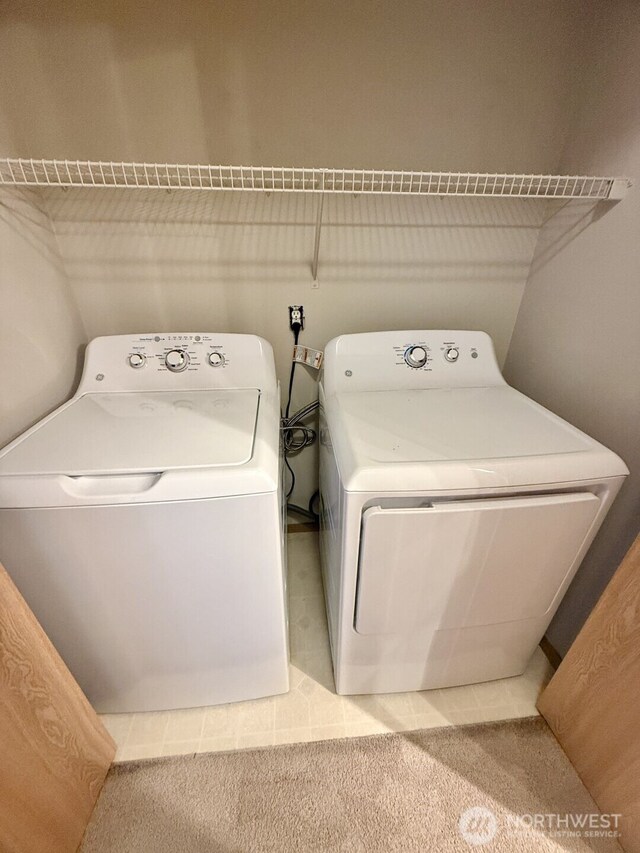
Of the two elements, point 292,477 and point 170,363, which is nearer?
point 170,363

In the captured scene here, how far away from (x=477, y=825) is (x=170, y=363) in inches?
64.2

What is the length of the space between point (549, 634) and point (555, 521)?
2.61ft

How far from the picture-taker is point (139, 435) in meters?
0.97

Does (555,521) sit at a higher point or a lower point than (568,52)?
lower

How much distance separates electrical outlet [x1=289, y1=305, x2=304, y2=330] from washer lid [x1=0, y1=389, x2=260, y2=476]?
390 millimetres

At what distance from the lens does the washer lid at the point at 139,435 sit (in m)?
0.85

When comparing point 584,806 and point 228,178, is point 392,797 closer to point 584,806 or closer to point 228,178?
point 584,806

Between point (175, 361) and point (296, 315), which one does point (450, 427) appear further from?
point (175, 361)

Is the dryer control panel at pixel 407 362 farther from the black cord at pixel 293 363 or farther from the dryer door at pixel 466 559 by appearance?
the dryer door at pixel 466 559

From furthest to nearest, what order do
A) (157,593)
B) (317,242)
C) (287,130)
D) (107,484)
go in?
(317,242) < (287,130) < (157,593) < (107,484)

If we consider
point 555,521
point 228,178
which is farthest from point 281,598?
point 228,178

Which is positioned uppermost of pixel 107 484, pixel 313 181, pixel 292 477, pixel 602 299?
pixel 313 181

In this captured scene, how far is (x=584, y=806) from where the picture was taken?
3.37 ft

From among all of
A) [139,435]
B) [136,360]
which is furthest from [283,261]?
[139,435]
